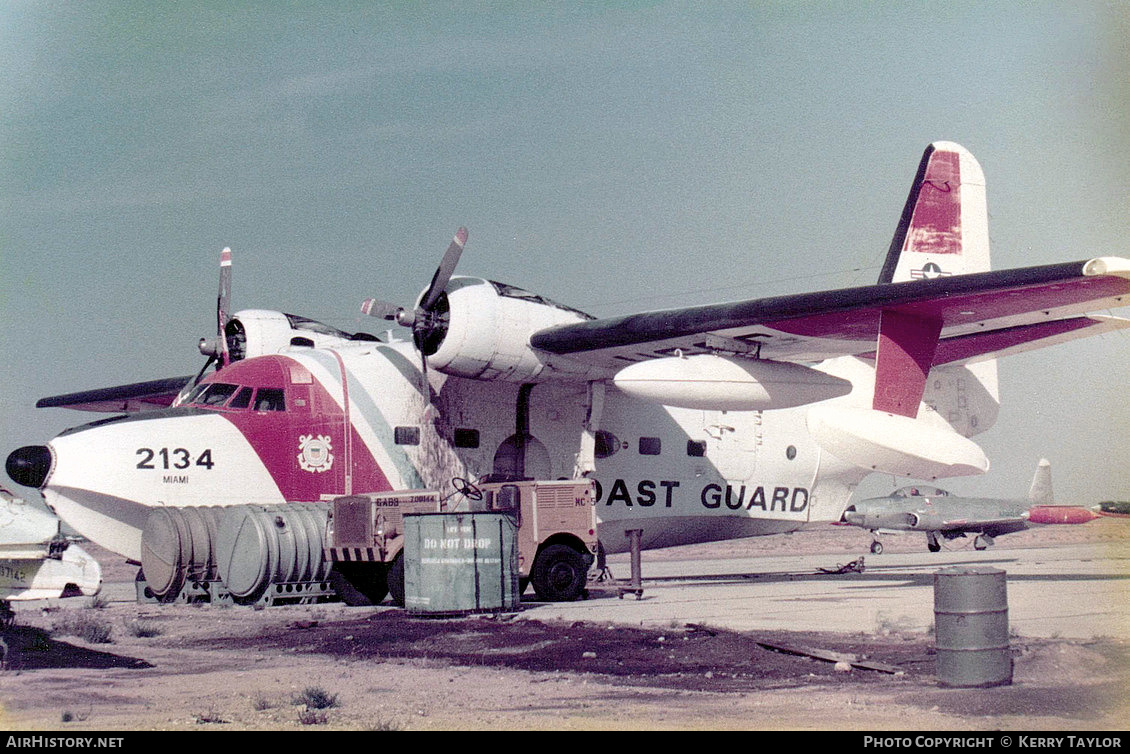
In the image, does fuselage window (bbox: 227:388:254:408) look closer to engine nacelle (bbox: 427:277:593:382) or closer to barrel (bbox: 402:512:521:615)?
engine nacelle (bbox: 427:277:593:382)

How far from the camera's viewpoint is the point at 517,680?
8.69 m

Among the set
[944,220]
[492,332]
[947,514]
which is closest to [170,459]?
[492,332]

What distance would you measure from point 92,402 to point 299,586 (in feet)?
42.6

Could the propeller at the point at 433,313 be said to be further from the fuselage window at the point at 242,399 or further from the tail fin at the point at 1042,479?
the tail fin at the point at 1042,479

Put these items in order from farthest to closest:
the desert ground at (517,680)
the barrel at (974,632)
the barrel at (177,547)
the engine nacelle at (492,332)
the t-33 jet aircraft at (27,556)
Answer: the engine nacelle at (492,332)
the barrel at (177,547)
the t-33 jet aircraft at (27,556)
the barrel at (974,632)
the desert ground at (517,680)

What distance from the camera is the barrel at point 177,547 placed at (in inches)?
593

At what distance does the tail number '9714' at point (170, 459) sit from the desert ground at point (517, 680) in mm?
2885

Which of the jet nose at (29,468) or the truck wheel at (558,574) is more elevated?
the jet nose at (29,468)

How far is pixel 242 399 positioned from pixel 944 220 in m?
12.1

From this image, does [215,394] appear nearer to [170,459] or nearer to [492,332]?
[170,459]

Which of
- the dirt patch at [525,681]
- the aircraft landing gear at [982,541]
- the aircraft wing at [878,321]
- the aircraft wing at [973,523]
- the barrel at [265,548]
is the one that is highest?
the aircraft wing at [878,321]

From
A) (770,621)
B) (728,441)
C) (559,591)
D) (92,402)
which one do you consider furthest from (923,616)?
(92,402)

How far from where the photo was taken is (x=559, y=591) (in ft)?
50.3

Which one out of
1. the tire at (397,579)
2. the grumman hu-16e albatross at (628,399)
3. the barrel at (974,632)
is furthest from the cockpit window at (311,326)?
the barrel at (974,632)
